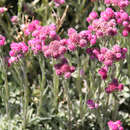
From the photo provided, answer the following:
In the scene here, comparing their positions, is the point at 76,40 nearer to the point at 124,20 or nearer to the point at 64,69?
the point at 64,69

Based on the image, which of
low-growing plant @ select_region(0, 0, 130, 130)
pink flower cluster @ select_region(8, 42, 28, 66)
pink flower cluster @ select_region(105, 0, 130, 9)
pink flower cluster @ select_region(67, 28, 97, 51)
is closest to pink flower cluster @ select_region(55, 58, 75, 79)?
low-growing plant @ select_region(0, 0, 130, 130)

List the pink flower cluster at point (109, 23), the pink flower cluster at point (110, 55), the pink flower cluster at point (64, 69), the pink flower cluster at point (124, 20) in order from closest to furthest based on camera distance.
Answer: the pink flower cluster at point (64, 69) < the pink flower cluster at point (110, 55) < the pink flower cluster at point (109, 23) < the pink flower cluster at point (124, 20)

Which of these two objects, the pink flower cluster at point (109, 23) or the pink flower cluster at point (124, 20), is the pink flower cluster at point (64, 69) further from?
the pink flower cluster at point (124, 20)

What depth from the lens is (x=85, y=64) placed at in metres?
2.91

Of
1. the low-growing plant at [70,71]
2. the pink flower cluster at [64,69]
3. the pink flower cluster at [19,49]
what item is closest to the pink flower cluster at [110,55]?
the low-growing plant at [70,71]

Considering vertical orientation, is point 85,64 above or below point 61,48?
below

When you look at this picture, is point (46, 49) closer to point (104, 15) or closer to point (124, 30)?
point (104, 15)

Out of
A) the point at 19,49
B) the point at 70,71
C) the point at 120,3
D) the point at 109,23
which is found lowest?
the point at 70,71

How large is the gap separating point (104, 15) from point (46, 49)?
61 cm

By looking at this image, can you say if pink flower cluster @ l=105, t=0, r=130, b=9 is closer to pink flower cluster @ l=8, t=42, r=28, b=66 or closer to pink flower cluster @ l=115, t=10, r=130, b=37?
pink flower cluster @ l=115, t=10, r=130, b=37

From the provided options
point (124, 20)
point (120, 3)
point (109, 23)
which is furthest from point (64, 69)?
point (120, 3)

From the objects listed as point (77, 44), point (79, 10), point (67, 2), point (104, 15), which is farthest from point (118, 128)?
point (67, 2)

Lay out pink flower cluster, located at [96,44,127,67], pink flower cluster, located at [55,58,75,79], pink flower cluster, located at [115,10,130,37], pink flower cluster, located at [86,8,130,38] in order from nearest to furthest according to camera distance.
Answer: pink flower cluster, located at [55,58,75,79] < pink flower cluster, located at [96,44,127,67] < pink flower cluster, located at [86,8,130,38] < pink flower cluster, located at [115,10,130,37]

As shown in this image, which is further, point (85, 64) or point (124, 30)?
point (85, 64)
